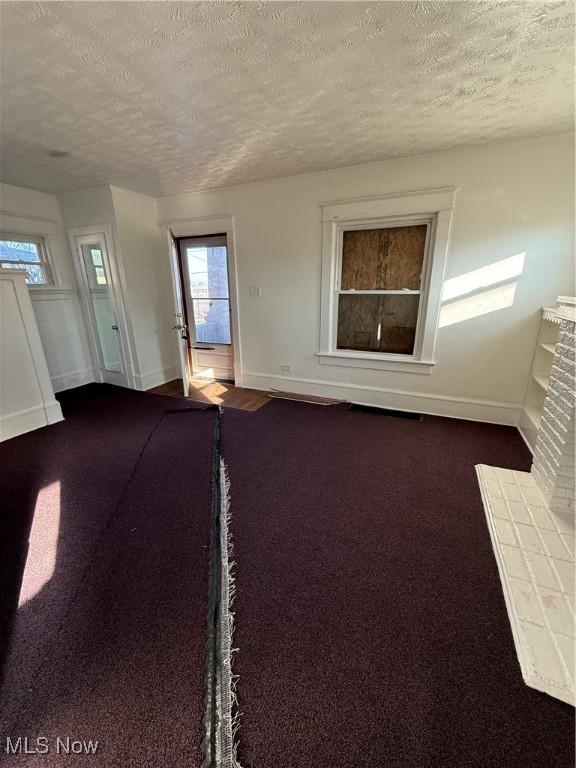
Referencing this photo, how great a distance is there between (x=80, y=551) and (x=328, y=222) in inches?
133

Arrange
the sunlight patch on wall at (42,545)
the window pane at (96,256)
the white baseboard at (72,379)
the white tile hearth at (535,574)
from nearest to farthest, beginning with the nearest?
the white tile hearth at (535,574)
the sunlight patch on wall at (42,545)
the window pane at (96,256)
the white baseboard at (72,379)

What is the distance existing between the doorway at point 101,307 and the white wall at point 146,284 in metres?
0.25

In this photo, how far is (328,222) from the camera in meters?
3.16

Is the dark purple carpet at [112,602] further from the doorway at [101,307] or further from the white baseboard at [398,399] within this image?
the doorway at [101,307]

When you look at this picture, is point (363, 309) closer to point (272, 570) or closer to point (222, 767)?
point (272, 570)

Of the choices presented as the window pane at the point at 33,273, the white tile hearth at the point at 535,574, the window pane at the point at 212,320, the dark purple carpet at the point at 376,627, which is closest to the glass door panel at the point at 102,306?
the window pane at the point at 33,273

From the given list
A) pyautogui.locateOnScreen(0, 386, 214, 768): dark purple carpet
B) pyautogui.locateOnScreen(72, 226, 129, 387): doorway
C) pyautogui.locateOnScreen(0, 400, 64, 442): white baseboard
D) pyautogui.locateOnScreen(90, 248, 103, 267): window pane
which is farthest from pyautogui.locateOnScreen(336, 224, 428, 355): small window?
pyautogui.locateOnScreen(0, 400, 64, 442): white baseboard

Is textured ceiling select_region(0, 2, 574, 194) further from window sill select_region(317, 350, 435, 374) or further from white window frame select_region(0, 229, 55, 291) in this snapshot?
window sill select_region(317, 350, 435, 374)

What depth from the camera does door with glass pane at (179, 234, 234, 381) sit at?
401 centimetres

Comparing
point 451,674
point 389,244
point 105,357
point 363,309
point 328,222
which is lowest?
point 451,674

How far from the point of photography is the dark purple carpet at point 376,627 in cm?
94

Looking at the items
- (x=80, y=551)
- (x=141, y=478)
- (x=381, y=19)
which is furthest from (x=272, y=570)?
(x=381, y=19)

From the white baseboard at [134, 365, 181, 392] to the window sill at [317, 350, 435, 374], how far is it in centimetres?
233

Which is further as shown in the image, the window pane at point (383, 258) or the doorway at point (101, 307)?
the doorway at point (101, 307)
